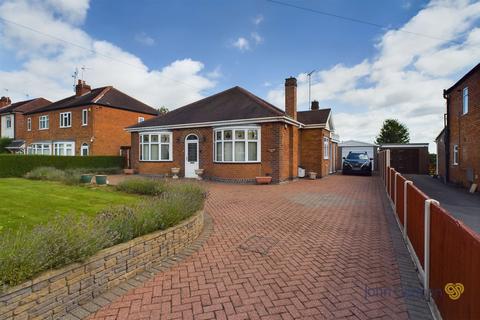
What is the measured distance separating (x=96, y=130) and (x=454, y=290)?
2871 centimetres

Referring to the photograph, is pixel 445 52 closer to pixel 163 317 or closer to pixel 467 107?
pixel 467 107

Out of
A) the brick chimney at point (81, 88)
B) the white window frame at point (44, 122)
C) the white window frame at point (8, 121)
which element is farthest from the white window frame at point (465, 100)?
the white window frame at point (8, 121)

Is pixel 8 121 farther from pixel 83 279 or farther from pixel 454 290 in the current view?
pixel 454 290

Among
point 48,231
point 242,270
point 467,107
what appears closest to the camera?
point 48,231

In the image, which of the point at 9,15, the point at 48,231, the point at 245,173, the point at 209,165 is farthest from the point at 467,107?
the point at 9,15

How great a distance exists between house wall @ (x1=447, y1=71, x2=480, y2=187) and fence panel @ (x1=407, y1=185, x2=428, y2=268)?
10745mm

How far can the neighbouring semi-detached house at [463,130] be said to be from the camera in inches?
518

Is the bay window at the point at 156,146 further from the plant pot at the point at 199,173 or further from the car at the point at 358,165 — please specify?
the car at the point at 358,165

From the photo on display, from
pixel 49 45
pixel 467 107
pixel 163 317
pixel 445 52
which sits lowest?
pixel 163 317

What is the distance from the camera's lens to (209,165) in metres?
16.9

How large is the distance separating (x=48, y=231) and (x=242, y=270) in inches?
105

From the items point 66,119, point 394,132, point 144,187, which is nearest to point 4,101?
point 66,119

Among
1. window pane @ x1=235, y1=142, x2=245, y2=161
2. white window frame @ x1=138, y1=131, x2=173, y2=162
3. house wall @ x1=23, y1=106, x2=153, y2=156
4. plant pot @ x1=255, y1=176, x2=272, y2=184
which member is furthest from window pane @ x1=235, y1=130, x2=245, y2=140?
house wall @ x1=23, y1=106, x2=153, y2=156

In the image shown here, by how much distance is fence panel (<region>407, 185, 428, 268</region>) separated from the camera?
4128 millimetres
